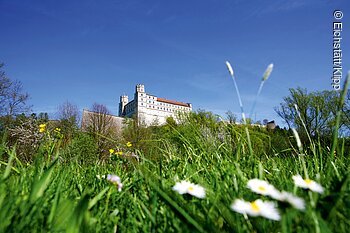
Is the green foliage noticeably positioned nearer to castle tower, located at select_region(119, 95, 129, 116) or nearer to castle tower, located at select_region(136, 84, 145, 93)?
castle tower, located at select_region(136, 84, 145, 93)

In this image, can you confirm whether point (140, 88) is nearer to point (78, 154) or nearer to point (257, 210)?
point (78, 154)

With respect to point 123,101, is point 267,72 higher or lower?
A: lower

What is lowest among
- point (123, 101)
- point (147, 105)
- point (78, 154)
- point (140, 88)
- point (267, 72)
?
point (78, 154)

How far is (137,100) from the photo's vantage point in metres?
80.7

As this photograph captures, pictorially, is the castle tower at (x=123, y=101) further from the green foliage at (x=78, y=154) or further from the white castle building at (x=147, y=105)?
the green foliage at (x=78, y=154)

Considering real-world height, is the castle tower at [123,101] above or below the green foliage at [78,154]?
above

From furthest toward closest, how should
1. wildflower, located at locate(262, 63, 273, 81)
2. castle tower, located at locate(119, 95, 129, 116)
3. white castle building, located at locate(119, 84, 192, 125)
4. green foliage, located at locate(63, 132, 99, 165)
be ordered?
castle tower, located at locate(119, 95, 129, 116)
white castle building, located at locate(119, 84, 192, 125)
green foliage, located at locate(63, 132, 99, 165)
wildflower, located at locate(262, 63, 273, 81)

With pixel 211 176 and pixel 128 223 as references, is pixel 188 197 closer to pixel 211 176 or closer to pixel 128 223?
pixel 128 223

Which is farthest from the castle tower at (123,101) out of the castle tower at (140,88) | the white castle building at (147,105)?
the castle tower at (140,88)

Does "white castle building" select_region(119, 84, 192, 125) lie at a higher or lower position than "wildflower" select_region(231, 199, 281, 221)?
higher

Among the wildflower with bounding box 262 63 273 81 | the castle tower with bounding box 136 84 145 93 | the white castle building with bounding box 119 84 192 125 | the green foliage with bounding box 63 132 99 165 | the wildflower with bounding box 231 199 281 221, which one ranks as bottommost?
the green foliage with bounding box 63 132 99 165

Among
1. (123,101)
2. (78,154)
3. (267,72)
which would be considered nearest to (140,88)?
(123,101)

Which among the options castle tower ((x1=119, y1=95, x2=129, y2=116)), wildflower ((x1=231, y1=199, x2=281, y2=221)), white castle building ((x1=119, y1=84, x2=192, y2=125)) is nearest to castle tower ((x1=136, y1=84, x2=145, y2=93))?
white castle building ((x1=119, y1=84, x2=192, y2=125))

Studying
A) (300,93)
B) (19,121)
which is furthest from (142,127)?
(300,93)
